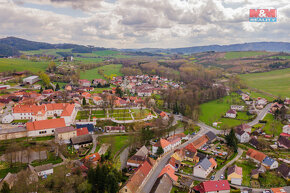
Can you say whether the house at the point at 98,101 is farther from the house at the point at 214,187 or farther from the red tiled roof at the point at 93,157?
the house at the point at 214,187

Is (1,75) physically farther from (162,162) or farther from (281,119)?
(281,119)

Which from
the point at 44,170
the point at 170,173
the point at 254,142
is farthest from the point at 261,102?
the point at 44,170

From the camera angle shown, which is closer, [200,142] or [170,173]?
[170,173]

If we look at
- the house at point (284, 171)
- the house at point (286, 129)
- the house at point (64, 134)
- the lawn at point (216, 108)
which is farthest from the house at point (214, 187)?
the house at point (286, 129)

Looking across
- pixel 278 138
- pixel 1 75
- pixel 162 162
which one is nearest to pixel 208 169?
pixel 162 162

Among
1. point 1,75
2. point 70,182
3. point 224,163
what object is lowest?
point 224,163

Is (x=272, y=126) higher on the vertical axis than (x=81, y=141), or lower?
lower

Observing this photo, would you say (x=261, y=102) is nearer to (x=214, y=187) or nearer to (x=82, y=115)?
(x=214, y=187)
